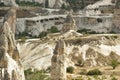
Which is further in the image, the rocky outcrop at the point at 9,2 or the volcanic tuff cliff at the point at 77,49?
the rocky outcrop at the point at 9,2

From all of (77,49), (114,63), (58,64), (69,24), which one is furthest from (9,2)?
(58,64)

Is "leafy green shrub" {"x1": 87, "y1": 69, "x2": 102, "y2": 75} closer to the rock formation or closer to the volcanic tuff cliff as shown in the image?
the volcanic tuff cliff

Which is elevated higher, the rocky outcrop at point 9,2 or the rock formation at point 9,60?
the rock formation at point 9,60

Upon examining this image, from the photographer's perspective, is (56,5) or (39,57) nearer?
(39,57)

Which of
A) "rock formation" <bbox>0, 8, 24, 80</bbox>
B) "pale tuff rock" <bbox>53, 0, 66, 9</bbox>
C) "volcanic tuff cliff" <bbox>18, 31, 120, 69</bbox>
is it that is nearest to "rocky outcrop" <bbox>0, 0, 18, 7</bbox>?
"pale tuff rock" <bbox>53, 0, 66, 9</bbox>

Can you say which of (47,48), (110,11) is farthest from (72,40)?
(110,11)

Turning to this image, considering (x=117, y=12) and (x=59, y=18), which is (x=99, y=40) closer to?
(x=117, y=12)

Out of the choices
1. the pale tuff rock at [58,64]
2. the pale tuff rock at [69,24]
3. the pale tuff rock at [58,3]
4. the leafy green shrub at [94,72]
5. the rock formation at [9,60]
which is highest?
the rock formation at [9,60]

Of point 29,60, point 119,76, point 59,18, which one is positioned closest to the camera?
point 119,76

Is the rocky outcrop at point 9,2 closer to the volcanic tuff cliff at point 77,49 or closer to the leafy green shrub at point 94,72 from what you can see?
the volcanic tuff cliff at point 77,49

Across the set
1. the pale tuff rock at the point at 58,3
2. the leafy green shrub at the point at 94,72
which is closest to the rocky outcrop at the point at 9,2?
the pale tuff rock at the point at 58,3

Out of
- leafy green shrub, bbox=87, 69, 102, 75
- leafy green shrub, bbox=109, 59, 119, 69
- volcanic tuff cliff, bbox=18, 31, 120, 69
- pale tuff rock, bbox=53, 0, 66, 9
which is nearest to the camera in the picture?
leafy green shrub, bbox=87, 69, 102, 75
